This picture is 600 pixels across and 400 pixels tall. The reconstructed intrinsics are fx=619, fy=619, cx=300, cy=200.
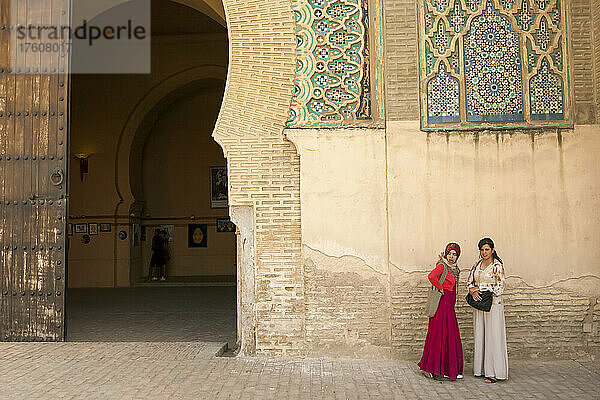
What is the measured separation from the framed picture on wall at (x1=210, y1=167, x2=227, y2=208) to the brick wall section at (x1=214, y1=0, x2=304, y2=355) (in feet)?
29.9

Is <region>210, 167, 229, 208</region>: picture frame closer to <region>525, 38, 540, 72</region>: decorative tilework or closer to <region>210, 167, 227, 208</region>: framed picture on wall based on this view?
<region>210, 167, 227, 208</region>: framed picture on wall

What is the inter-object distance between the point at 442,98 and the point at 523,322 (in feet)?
7.08

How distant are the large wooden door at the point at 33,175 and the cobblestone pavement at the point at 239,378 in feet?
1.80

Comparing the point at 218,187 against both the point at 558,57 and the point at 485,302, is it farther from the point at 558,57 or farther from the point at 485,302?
the point at 485,302

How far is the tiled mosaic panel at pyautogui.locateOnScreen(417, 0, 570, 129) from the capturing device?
18.8 ft

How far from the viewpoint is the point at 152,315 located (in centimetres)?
862

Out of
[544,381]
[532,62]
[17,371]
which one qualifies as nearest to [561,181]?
[532,62]

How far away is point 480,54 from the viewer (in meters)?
5.80

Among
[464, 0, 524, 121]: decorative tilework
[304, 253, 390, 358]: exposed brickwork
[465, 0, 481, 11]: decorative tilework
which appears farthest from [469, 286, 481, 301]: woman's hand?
[465, 0, 481, 11]: decorative tilework

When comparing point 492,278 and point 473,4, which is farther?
point 473,4

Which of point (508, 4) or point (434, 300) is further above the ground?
point (508, 4)

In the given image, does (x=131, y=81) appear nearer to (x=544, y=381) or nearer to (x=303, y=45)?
(x=303, y=45)

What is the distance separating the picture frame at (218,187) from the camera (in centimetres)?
1482

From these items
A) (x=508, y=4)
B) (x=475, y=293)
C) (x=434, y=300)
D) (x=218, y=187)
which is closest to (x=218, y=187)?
(x=218, y=187)
